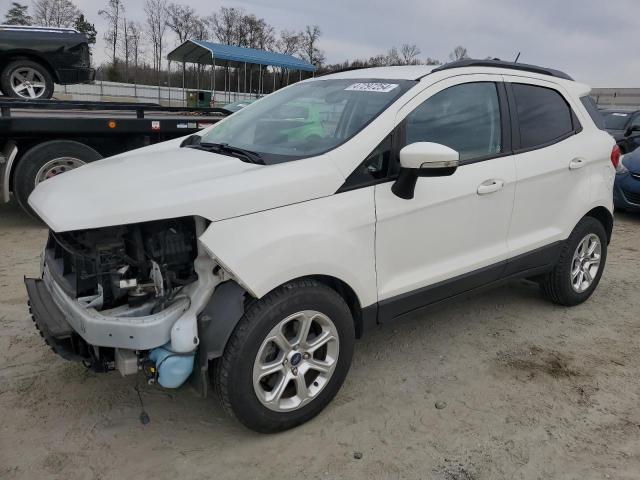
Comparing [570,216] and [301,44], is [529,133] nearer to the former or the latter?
[570,216]

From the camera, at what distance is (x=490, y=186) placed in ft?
10.8

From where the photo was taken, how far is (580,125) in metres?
4.06

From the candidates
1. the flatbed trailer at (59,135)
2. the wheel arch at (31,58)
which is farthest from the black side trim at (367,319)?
the wheel arch at (31,58)

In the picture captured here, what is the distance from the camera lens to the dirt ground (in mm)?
2512

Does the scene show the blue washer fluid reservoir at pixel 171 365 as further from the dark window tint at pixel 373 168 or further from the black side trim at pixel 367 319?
the dark window tint at pixel 373 168

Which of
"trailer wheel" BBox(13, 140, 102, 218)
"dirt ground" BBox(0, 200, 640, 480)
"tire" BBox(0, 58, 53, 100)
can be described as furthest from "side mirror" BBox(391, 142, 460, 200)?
"tire" BBox(0, 58, 53, 100)

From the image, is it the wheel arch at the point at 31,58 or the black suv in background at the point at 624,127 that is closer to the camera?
the wheel arch at the point at 31,58

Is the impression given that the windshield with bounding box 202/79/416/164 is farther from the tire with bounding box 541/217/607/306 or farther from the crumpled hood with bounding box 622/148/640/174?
the crumpled hood with bounding box 622/148/640/174

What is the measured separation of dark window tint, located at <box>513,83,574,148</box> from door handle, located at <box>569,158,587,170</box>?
0.68 ft

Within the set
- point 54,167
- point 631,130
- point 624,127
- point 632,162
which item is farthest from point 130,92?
point 632,162

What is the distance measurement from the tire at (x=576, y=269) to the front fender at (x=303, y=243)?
2011mm

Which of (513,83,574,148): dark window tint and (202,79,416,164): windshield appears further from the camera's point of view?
(513,83,574,148): dark window tint

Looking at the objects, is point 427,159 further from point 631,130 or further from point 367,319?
Result: point 631,130

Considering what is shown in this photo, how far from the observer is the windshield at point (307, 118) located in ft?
9.62
